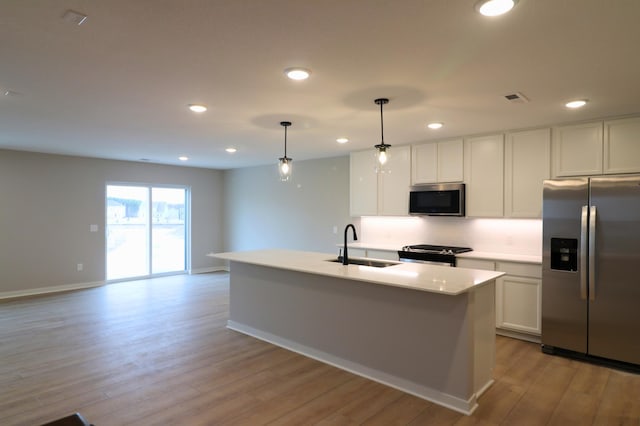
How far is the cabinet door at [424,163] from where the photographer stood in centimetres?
503

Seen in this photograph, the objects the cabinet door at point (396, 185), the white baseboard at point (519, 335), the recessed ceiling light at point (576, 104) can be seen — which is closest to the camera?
the recessed ceiling light at point (576, 104)

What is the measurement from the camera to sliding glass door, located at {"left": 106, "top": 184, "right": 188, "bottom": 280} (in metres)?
7.40

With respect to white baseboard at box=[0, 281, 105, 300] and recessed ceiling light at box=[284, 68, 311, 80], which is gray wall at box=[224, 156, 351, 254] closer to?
white baseboard at box=[0, 281, 105, 300]

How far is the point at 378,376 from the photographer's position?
10.3 ft

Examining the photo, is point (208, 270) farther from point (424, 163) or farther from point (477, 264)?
point (477, 264)

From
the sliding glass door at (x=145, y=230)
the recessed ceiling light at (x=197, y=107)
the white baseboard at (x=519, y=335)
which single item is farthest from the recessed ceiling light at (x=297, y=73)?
the sliding glass door at (x=145, y=230)

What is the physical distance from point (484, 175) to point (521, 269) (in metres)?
1.21

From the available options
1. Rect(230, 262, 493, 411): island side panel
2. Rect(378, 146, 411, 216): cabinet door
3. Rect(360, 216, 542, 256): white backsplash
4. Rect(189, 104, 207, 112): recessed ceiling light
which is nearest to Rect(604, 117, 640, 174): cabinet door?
Rect(360, 216, 542, 256): white backsplash

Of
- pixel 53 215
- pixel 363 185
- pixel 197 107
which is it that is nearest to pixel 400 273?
pixel 197 107

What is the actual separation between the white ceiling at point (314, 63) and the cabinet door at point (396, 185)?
1.04m

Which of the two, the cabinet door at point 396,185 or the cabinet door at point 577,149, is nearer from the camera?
the cabinet door at point 577,149

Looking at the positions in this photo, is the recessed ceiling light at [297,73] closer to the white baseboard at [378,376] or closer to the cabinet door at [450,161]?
the white baseboard at [378,376]

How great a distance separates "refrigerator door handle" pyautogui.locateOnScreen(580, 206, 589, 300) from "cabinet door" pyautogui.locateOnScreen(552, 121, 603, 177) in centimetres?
59

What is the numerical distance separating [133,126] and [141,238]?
4.11 meters
